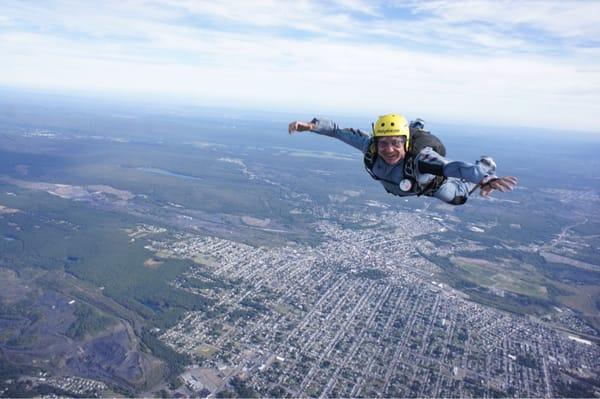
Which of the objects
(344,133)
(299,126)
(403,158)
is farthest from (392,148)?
(299,126)

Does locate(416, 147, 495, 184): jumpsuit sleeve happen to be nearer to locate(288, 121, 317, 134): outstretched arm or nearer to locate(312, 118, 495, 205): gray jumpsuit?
locate(312, 118, 495, 205): gray jumpsuit

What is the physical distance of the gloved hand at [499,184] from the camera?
5.34 m

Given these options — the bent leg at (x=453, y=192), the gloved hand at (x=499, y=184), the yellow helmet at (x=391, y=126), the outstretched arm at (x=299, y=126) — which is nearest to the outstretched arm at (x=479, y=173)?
the gloved hand at (x=499, y=184)

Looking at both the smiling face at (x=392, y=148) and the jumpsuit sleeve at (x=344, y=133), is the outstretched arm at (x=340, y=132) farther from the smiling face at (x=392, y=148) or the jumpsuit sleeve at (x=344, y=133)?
the smiling face at (x=392, y=148)

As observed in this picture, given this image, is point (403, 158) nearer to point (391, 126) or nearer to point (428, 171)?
point (391, 126)

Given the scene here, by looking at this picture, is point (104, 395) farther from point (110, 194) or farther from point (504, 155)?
point (504, 155)

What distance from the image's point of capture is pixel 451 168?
19.2 ft

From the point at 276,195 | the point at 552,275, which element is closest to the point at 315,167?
the point at 276,195

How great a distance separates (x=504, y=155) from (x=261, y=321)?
182 meters

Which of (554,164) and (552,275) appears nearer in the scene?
(552,275)

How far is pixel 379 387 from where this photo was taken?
37906mm

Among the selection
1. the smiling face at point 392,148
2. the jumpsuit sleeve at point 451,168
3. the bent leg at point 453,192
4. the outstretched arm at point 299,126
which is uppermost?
the outstretched arm at point 299,126

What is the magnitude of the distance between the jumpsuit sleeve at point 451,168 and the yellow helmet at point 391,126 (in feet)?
1.64

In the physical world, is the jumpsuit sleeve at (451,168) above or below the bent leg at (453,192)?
above
